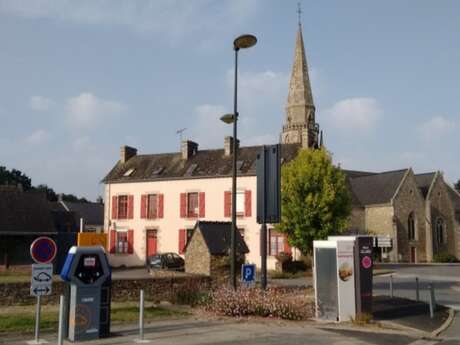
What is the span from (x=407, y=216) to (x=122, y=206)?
26707mm

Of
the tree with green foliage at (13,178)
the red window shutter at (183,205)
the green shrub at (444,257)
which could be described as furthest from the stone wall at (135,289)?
the tree with green foliage at (13,178)

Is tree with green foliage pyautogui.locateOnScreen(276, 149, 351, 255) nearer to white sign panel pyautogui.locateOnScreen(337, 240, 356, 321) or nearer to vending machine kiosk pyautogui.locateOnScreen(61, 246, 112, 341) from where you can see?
white sign panel pyautogui.locateOnScreen(337, 240, 356, 321)

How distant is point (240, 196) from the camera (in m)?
33.9

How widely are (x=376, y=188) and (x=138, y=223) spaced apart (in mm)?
24760

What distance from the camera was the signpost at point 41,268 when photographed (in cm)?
877

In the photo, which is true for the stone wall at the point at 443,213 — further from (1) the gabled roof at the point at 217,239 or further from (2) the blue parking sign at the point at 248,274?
(2) the blue parking sign at the point at 248,274

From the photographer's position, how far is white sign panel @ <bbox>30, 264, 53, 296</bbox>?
8789mm

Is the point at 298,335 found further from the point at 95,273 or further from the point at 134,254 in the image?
the point at 134,254

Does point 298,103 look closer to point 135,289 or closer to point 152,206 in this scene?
point 152,206

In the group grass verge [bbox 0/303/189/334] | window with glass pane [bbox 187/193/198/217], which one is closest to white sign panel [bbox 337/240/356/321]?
grass verge [bbox 0/303/189/334]

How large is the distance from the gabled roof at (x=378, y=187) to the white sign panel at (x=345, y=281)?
35.5 meters

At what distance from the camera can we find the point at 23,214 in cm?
3206

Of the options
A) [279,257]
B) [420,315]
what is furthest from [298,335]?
[279,257]

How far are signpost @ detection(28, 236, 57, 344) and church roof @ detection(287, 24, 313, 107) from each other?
56.9 meters
